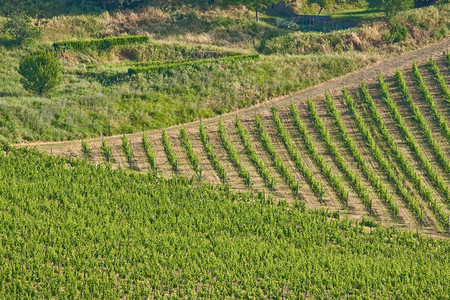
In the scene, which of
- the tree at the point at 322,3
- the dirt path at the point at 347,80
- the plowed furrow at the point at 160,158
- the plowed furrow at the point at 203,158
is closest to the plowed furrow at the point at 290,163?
the dirt path at the point at 347,80

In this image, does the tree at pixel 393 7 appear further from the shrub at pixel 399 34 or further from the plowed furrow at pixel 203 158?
the plowed furrow at pixel 203 158

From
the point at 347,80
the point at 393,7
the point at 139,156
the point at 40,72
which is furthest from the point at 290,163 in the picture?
the point at 393,7

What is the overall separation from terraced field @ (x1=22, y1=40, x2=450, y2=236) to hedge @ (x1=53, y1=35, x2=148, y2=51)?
16.9m

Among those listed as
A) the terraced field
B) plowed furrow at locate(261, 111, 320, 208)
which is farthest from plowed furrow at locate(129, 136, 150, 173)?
plowed furrow at locate(261, 111, 320, 208)

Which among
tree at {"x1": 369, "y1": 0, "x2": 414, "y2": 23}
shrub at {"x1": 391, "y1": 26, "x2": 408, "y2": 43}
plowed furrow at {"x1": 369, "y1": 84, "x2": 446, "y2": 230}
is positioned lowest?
plowed furrow at {"x1": 369, "y1": 84, "x2": 446, "y2": 230}

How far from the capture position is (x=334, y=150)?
60.2 metres

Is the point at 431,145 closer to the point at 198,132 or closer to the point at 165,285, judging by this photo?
the point at 198,132

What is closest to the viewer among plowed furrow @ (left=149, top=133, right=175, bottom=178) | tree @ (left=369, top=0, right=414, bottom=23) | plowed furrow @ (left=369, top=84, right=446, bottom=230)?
plowed furrow @ (left=369, top=84, right=446, bottom=230)

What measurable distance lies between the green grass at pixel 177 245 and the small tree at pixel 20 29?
21.8 meters

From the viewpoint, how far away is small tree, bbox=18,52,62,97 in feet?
206

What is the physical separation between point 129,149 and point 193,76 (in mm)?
13749

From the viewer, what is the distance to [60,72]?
64.7m

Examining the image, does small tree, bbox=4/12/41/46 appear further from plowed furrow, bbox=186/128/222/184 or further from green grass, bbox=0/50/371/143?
plowed furrow, bbox=186/128/222/184

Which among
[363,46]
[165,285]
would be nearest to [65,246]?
[165,285]
